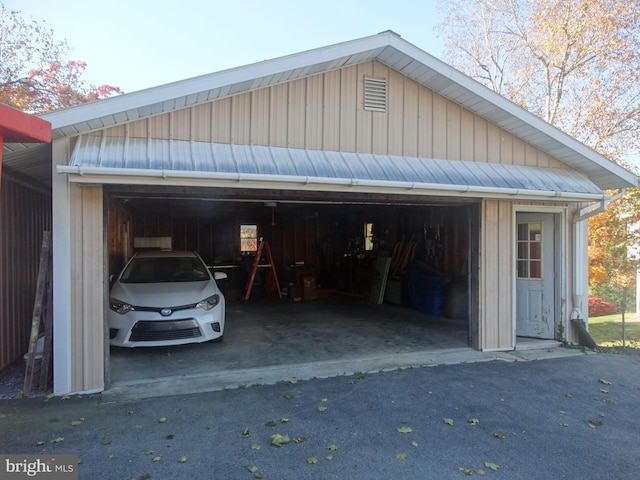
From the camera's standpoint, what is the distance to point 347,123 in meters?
5.74

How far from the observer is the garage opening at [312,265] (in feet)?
19.7

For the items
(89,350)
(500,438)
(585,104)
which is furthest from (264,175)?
(585,104)

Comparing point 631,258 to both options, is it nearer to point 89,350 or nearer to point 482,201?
point 482,201

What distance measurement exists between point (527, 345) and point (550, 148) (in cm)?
338

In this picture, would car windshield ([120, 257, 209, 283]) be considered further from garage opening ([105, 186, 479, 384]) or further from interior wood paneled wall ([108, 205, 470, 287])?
interior wood paneled wall ([108, 205, 470, 287])

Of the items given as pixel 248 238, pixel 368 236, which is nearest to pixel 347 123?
pixel 368 236

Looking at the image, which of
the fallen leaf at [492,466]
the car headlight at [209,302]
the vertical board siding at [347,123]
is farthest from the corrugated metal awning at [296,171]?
the fallen leaf at [492,466]

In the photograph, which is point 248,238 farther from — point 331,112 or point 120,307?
point 331,112

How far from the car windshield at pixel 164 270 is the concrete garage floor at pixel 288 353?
3.73ft

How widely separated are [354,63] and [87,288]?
15.3 ft

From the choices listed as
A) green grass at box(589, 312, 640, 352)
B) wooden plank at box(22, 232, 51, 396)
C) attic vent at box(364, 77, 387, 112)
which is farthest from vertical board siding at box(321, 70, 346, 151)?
green grass at box(589, 312, 640, 352)

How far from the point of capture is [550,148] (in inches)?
262

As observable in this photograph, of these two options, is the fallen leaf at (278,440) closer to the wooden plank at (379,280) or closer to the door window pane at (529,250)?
the door window pane at (529,250)

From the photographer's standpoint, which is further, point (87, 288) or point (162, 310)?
point (162, 310)
